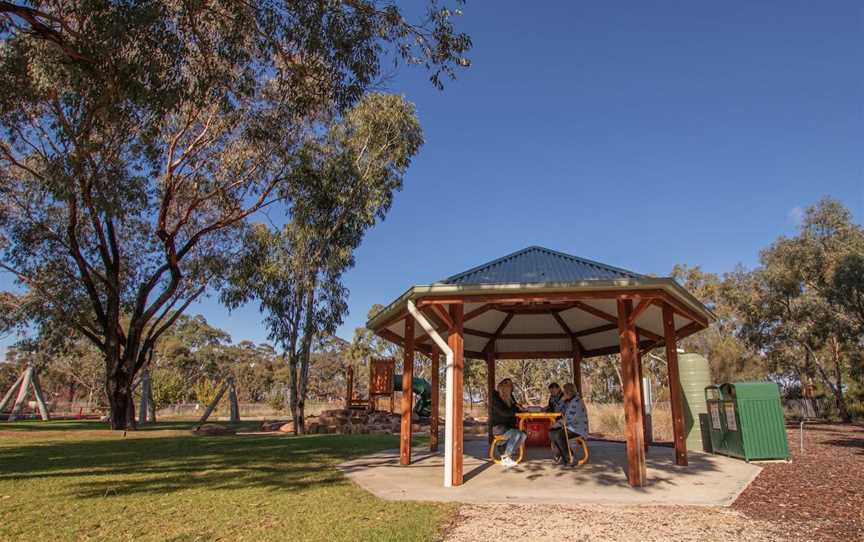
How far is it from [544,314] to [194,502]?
711cm

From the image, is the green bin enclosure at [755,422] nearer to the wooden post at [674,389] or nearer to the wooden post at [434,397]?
the wooden post at [674,389]

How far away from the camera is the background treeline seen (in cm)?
2194

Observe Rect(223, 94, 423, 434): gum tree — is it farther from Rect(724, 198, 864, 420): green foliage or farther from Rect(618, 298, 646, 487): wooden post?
Rect(724, 198, 864, 420): green foliage

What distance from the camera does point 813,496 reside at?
5.75 meters

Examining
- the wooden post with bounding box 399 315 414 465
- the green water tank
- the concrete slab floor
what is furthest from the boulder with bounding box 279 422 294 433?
the green water tank

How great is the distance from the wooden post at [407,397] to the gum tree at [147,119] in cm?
405

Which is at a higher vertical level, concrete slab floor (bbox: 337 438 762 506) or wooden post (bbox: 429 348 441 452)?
wooden post (bbox: 429 348 441 452)

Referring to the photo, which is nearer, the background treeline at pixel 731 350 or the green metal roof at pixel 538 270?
the green metal roof at pixel 538 270

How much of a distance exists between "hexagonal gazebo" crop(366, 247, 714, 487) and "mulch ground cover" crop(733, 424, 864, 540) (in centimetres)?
124

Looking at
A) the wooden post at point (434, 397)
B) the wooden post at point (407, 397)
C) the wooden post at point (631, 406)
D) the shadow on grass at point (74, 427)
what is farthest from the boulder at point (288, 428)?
the wooden post at point (631, 406)

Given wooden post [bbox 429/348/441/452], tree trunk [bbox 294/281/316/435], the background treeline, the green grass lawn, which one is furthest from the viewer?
the background treeline

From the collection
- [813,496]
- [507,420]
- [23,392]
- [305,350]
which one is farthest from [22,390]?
[813,496]

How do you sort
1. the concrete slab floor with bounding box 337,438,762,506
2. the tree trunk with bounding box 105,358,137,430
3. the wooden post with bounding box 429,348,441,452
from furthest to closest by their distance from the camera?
the tree trunk with bounding box 105,358,137,430 < the wooden post with bounding box 429,348,441,452 < the concrete slab floor with bounding box 337,438,762,506

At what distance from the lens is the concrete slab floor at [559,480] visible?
5523mm
